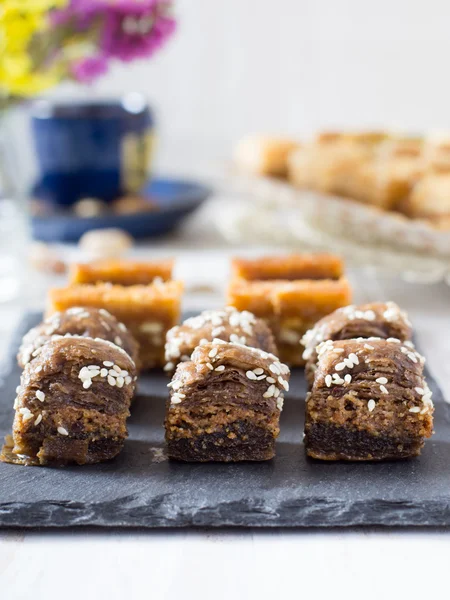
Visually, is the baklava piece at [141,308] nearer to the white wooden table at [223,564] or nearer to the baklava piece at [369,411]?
the baklava piece at [369,411]

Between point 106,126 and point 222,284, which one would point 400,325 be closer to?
point 222,284

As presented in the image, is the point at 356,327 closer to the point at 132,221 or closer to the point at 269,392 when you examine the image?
the point at 269,392

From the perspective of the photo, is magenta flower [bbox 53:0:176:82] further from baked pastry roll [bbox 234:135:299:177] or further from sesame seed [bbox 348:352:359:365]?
sesame seed [bbox 348:352:359:365]

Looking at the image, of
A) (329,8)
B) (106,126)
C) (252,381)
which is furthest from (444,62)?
(252,381)

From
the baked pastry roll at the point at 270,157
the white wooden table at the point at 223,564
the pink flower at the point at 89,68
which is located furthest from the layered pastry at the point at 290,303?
the pink flower at the point at 89,68

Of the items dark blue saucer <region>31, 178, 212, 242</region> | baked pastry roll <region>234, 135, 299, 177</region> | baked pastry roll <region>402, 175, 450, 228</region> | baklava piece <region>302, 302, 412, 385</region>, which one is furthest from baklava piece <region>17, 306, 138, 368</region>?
baked pastry roll <region>234, 135, 299, 177</region>

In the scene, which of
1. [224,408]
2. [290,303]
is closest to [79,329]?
[224,408]
